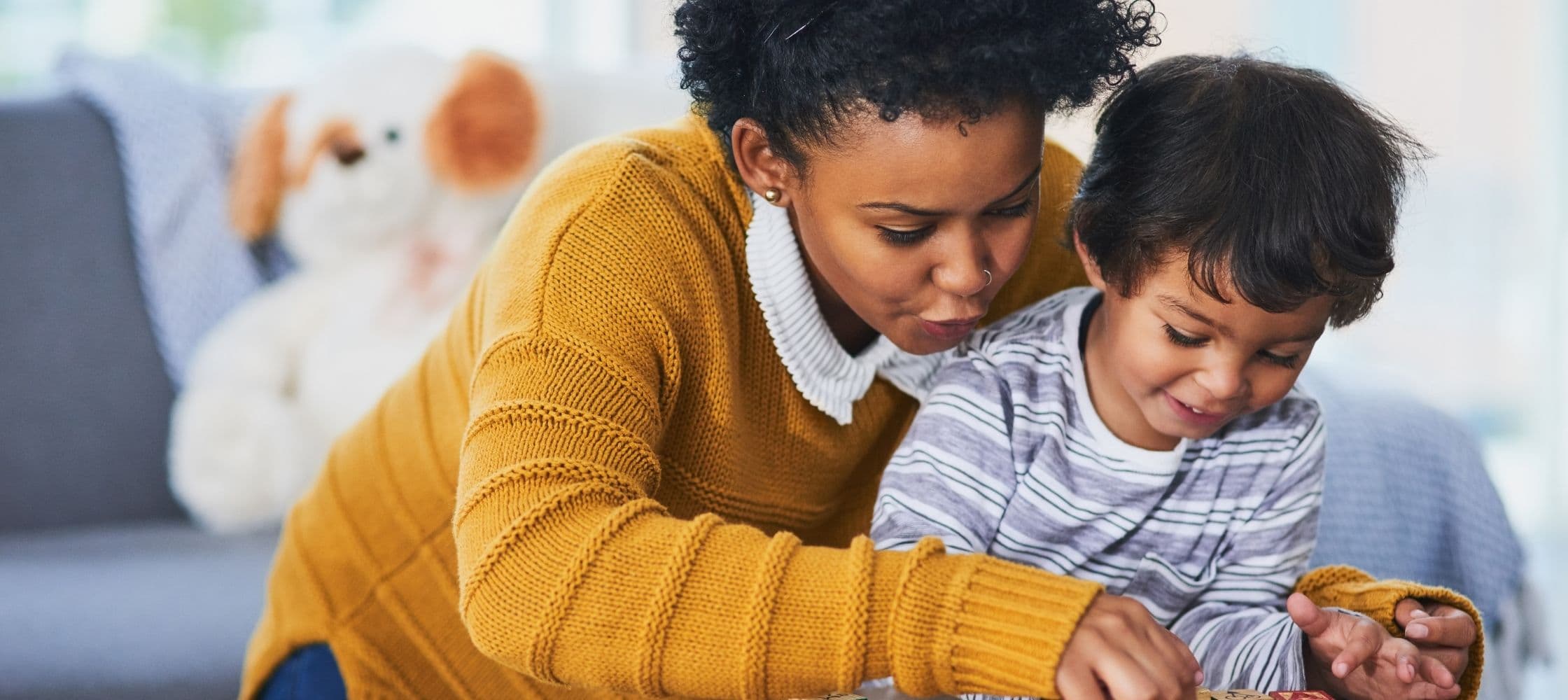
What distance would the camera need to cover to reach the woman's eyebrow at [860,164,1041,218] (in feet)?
2.94

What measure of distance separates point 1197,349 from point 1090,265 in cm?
12

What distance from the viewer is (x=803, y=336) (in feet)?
3.51

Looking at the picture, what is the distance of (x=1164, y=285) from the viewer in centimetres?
98

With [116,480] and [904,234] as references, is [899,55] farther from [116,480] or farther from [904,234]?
[116,480]

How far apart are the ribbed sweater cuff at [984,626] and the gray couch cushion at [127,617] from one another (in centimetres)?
98

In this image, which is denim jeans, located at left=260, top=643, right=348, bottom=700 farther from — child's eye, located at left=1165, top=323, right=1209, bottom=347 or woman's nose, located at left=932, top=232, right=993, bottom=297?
child's eye, located at left=1165, top=323, right=1209, bottom=347

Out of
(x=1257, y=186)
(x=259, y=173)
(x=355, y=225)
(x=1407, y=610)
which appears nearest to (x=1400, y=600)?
(x=1407, y=610)

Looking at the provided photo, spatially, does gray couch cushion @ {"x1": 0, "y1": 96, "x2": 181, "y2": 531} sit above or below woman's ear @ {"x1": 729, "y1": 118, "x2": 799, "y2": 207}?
below

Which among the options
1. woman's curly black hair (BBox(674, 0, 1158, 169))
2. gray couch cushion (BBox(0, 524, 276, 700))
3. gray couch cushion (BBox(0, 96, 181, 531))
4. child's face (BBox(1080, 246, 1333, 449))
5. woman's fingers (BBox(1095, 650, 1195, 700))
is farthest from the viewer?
gray couch cushion (BBox(0, 96, 181, 531))

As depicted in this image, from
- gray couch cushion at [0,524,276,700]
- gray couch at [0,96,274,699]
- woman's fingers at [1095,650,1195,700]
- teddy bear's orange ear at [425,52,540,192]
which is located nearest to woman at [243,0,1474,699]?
woman's fingers at [1095,650,1195,700]

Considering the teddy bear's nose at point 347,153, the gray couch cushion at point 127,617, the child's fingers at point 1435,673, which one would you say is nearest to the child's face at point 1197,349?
the child's fingers at point 1435,673

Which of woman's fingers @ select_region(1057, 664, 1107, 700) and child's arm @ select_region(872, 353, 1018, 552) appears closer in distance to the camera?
woman's fingers @ select_region(1057, 664, 1107, 700)

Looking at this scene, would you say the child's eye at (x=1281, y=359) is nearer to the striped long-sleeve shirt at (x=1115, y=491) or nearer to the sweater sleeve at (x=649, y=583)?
the striped long-sleeve shirt at (x=1115, y=491)

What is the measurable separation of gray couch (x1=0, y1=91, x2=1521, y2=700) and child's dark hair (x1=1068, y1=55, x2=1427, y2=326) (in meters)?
0.63
